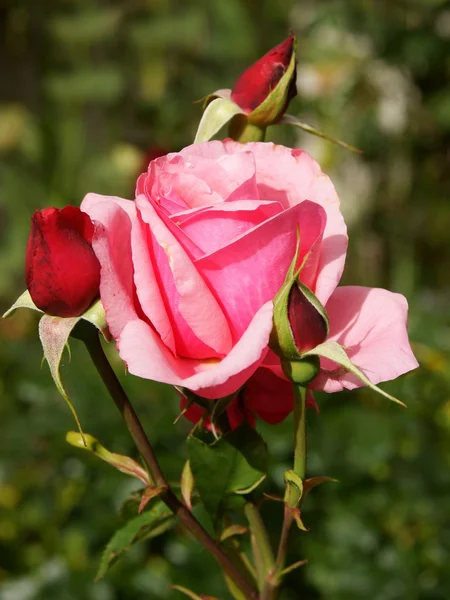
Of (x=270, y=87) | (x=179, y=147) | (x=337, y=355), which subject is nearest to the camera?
(x=337, y=355)

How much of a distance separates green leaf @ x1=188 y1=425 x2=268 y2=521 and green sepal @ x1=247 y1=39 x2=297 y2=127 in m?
0.18

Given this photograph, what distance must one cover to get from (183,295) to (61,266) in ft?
0.19

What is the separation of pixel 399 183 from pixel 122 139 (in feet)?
3.93

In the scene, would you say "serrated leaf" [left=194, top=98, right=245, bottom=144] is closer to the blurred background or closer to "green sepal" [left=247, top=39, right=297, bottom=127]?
"green sepal" [left=247, top=39, right=297, bottom=127]

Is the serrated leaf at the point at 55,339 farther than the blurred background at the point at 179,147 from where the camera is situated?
No

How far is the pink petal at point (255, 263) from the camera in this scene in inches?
13.9

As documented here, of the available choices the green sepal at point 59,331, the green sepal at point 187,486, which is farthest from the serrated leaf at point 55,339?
the green sepal at point 187,486

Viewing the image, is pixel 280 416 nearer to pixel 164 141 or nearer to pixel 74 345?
pixel 74 345

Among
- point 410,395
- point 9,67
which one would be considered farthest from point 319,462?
point 9,67

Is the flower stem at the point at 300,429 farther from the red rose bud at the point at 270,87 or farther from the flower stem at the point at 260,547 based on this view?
the red rose bud at the point at 270,87

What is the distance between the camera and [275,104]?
1.42 feet

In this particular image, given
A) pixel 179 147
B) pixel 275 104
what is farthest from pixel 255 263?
pixel 179 147

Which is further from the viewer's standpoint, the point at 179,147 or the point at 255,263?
the point at 179,147

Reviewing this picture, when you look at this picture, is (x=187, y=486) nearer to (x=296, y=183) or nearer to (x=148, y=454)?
(x=148, y=454)
